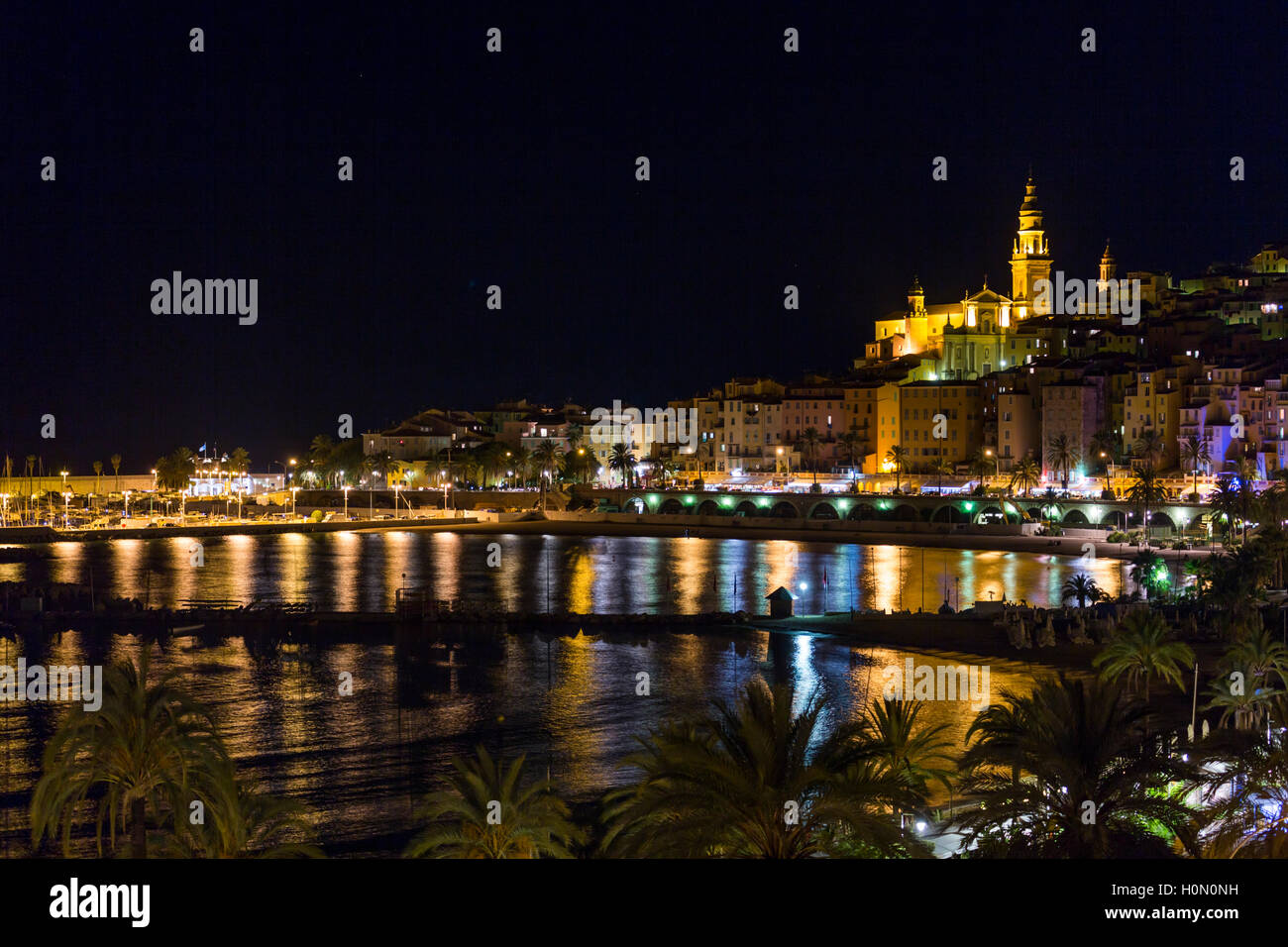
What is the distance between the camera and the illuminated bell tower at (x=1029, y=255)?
100375 millimetres

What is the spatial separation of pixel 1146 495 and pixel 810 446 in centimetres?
3476

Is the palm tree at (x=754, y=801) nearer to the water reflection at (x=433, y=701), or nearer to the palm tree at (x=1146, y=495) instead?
the water reflection at (x=433, y=701)

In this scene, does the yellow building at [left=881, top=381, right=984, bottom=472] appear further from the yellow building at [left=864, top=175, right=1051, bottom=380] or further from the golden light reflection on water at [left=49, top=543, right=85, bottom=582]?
the golden light reflection on water at [left=49, top=543, right=85, bottom=582]

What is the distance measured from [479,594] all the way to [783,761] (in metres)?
41.1

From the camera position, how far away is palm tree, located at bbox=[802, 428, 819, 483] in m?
95.9

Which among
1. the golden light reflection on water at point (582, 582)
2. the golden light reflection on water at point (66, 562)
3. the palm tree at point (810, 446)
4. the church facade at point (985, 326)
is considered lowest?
the golden light reflection on water at point (582, 582)

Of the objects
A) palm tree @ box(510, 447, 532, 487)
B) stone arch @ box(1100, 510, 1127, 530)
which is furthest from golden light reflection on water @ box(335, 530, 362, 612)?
stone arch @ box(1100, 510, 1127, 530)

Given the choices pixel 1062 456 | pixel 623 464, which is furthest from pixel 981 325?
pixel 623 464

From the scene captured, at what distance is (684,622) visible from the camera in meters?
41.2

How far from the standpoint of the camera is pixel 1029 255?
10075 centimetres

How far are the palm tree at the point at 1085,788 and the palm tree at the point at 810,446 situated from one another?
84.1 metres

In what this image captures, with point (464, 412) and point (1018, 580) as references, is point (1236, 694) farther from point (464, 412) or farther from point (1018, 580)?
point (464, 412)

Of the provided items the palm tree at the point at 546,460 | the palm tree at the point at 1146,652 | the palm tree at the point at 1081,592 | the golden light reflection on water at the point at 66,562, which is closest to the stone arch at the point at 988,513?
the palm tree at the point at 1081,592
